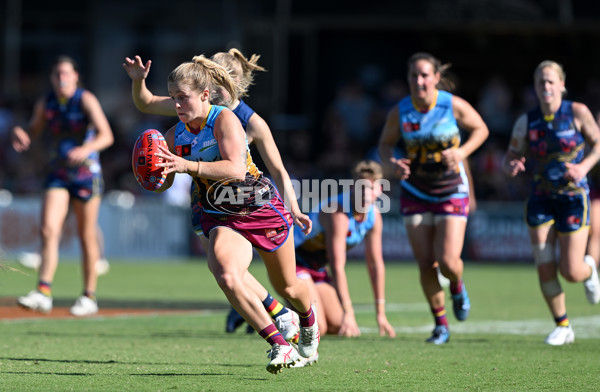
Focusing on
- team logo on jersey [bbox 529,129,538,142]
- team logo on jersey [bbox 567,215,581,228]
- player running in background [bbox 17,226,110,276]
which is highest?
team logo on jersey [bbox 529,129,538,142]

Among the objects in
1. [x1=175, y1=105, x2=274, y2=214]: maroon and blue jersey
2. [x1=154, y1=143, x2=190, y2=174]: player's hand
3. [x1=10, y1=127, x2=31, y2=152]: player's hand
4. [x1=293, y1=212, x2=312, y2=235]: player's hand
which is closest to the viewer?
[x1=154, y1=143, x2=190, y2=174]: player's hand

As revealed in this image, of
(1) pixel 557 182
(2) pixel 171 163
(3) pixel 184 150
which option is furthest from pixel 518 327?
(2) pixel 171 163

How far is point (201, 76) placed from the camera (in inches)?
237

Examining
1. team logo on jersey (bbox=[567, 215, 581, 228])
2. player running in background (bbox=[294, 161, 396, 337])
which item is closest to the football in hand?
player running in background (bbox=[294, 161, 396, 337])

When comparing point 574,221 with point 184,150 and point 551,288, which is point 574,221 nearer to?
point 551,288

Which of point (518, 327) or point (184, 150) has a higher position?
point (184, 150)

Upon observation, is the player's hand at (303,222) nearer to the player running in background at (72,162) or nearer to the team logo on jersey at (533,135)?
the team logo on jersey at (533,135)

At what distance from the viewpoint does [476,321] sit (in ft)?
31.8

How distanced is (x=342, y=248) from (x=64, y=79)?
3.52 m

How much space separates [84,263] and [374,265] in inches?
127

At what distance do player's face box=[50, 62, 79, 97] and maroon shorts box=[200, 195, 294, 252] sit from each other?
4327 millimetres

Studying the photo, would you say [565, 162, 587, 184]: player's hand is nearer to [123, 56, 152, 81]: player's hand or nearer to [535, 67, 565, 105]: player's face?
[535, 67, 565, 105]: player's face

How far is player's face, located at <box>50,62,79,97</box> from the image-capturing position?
996 centimetres

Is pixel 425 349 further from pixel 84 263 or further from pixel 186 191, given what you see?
pixel 186 191
